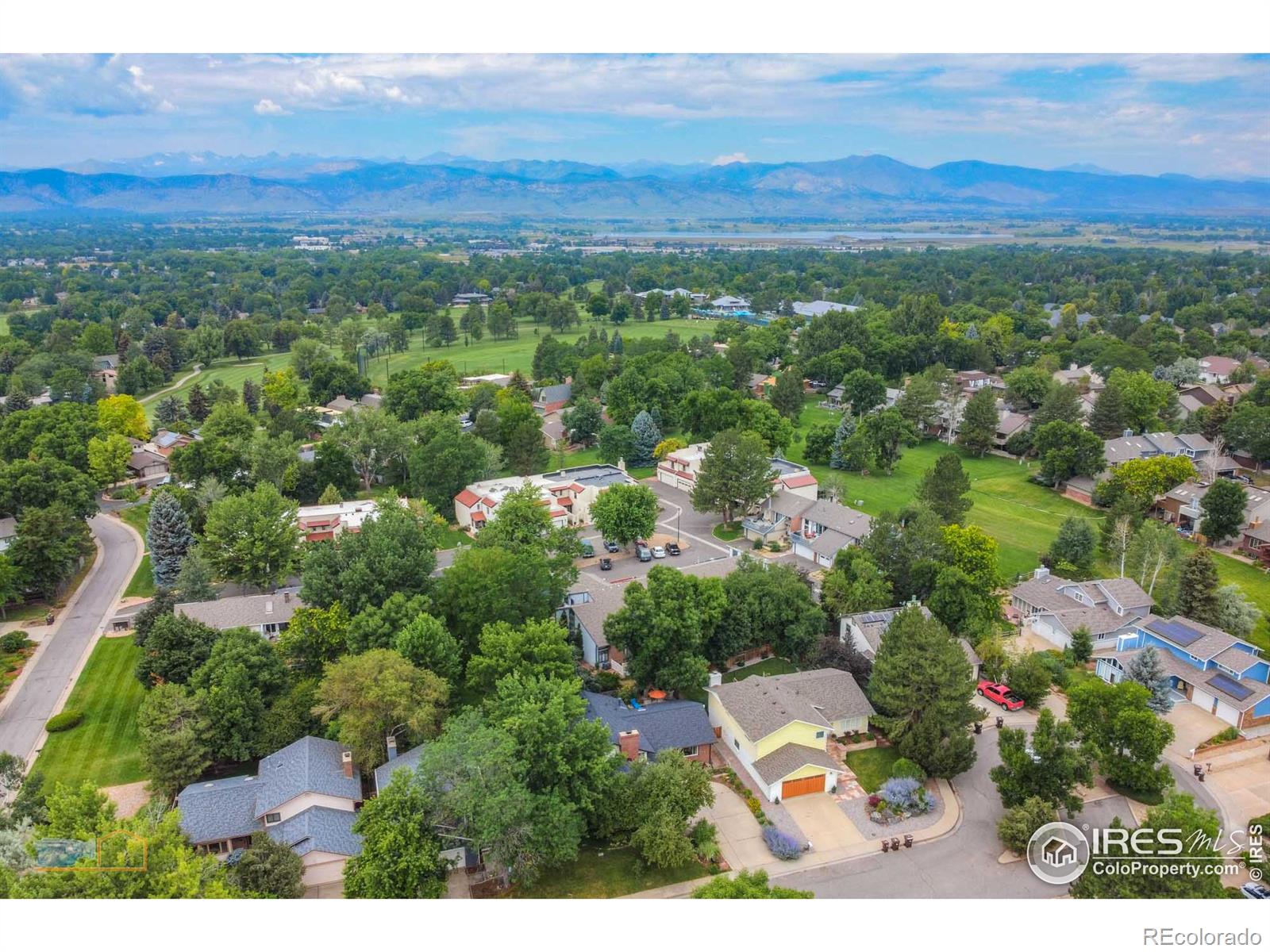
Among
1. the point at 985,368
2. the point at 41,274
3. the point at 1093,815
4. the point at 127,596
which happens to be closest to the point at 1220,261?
the point at 985,368

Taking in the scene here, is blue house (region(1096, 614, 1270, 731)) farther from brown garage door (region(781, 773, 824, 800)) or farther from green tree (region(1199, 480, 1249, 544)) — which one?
brown garage door (region(781, 773, 824, 800))

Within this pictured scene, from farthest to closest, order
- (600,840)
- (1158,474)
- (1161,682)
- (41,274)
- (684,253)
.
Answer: (684,253) → (41,274) → (1158,474) → (1161,682) → (600,840)

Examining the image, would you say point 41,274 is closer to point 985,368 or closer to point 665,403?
point 665,403

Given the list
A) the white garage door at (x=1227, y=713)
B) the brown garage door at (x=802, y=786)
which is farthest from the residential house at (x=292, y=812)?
the white garage door at (x=1227, y=713)

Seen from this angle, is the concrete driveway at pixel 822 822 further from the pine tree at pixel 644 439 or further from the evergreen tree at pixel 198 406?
the evergreen tree at pixel 198 406

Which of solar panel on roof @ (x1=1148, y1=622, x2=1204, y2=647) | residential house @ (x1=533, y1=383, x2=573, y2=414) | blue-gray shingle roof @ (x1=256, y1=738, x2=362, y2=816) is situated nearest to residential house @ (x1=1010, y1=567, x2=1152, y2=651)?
solar panel on roof @ (x1=1148, y1=622, x2=1204, y2=647)

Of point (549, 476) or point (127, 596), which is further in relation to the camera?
point (549, 476)

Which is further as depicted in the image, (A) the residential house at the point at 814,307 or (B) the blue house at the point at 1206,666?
(A) the residential house at the point at 814,307

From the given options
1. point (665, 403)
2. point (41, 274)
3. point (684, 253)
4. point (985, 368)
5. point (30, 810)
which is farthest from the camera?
point (684, 253)
